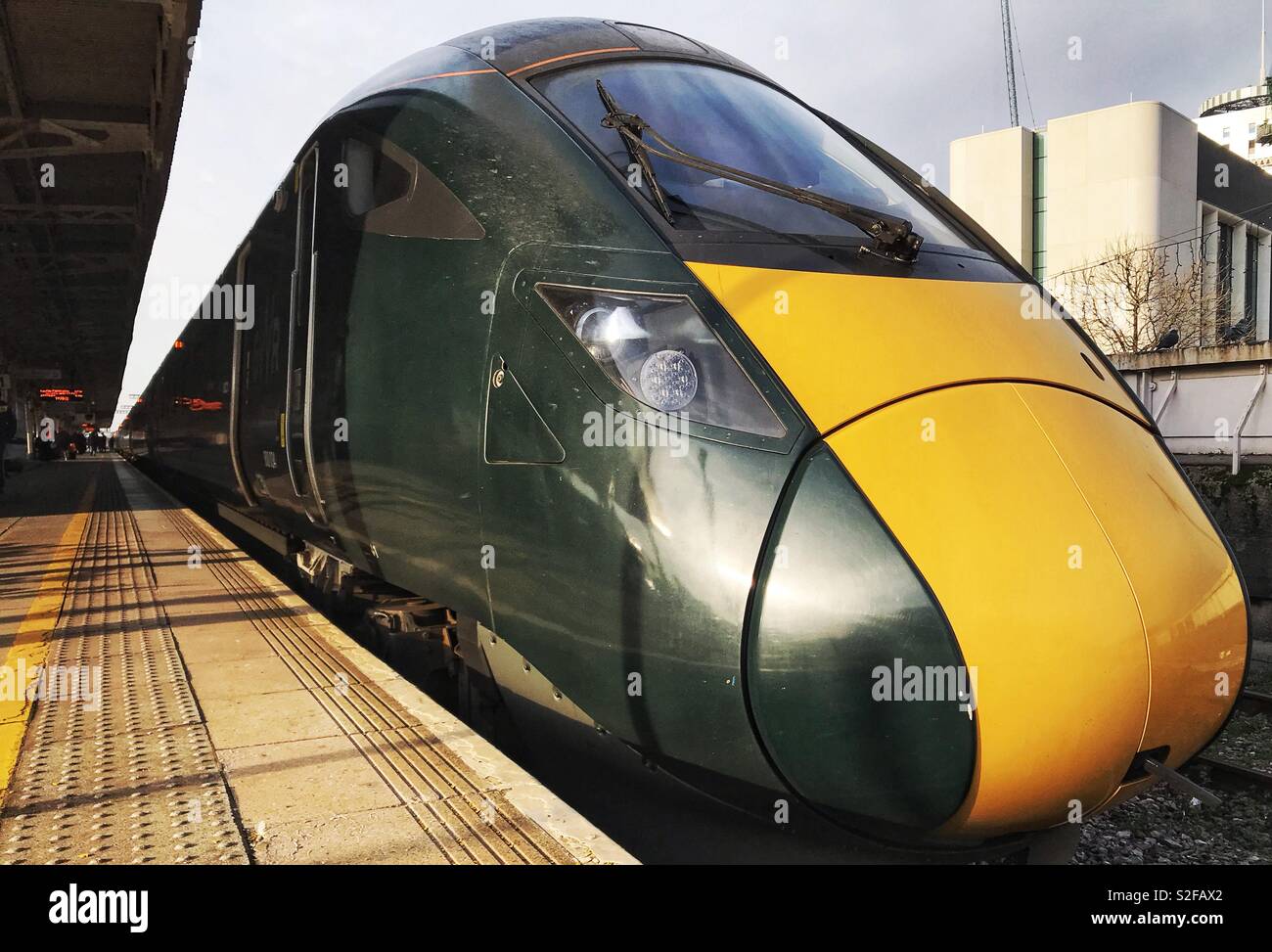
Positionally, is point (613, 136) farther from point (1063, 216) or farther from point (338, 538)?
point (1063, 216)

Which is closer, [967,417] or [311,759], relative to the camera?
[967,417]

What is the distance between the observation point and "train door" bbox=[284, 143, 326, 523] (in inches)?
169

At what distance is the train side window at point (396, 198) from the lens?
318cm

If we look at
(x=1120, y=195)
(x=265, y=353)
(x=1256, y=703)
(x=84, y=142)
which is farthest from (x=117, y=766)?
(x=1120, y=195)

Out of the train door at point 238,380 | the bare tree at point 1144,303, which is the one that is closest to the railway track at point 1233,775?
the train door at point 238,380

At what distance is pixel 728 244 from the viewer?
2672mm

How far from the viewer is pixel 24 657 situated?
470 centimetres

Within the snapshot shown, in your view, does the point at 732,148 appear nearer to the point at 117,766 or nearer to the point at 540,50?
the point at 540,50

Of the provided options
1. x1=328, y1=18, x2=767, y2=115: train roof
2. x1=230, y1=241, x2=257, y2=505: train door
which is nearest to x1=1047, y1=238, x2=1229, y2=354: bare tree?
x1=230, y1=241, x2=257, y2=505: train door

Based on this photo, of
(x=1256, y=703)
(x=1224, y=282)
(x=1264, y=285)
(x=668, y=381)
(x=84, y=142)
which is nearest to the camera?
(x=668, y=381)

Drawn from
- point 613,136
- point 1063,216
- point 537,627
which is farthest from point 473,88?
point 1063,216

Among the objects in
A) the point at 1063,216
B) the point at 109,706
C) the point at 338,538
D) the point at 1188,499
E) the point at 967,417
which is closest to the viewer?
the point at 967,417

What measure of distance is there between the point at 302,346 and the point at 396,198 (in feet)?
3.82

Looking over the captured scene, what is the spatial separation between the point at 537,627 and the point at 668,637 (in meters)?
0.55
